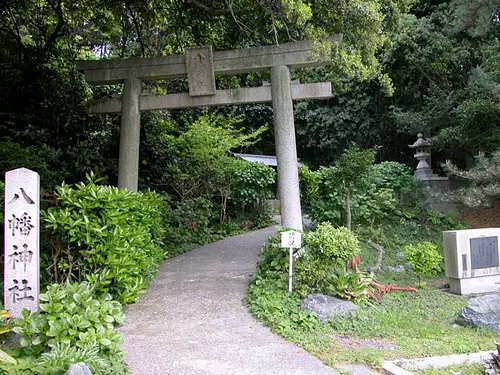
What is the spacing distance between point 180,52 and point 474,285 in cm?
1011

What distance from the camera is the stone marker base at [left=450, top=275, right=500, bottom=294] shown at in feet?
26.0

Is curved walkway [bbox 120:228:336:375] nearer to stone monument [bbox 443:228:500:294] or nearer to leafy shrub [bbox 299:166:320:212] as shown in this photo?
→ stone monument [bbox 443:228:500:294]

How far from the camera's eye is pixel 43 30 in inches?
497

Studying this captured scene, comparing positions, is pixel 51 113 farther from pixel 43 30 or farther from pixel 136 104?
pixel 136 104

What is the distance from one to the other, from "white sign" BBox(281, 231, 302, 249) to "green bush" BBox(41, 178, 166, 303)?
2.23m

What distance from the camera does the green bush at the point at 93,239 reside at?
224 inches

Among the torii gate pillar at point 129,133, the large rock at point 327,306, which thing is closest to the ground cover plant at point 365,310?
the large rock at point 327,306

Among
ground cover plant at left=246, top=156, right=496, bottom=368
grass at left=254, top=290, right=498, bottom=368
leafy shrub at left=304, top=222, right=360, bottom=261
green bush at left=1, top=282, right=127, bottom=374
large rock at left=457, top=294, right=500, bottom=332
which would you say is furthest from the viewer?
leafy shrub at left=304, top=222, right=360, bottom=261

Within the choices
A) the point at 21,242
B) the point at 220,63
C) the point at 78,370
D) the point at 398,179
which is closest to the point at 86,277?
the point at 21,242

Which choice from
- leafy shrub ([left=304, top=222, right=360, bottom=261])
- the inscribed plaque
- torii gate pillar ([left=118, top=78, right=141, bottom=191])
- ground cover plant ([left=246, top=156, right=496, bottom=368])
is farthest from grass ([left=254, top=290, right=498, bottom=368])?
torii gate pillar ([left=118, top=78, right=141, bottom=191])

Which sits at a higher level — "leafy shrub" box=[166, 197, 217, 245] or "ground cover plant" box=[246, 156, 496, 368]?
"leafy shrub" box=[166, 197, 217, 245]

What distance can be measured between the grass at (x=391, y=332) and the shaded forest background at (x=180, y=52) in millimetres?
4143

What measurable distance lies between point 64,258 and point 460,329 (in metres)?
5.39

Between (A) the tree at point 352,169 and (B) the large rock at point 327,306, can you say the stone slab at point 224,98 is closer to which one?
(A) the tree at point 352,169
